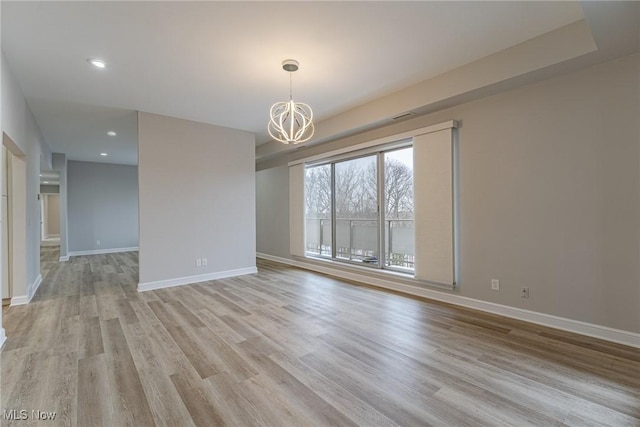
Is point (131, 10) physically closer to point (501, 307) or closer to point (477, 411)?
point (477, 411)

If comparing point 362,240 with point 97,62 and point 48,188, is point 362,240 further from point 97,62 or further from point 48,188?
point 48,188

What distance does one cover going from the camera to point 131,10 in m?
2.27

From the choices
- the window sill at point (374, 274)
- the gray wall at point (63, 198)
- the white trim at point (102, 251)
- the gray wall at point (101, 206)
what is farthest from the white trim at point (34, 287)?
the window sill at point (374, 274)

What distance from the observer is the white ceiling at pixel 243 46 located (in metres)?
2.30

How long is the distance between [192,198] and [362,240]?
3.09m

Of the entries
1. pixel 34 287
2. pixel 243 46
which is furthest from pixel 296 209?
pixel 34 287

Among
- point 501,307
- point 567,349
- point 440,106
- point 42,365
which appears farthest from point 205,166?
point 567,349

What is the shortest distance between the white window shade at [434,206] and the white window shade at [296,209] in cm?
276

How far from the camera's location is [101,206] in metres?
8.73

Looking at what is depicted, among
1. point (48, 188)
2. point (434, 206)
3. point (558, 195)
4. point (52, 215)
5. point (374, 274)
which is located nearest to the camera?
point (558, 195)

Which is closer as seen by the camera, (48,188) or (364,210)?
(364,210)

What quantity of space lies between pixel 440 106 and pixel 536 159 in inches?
49.9

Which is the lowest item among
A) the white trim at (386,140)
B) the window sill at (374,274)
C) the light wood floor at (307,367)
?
the light wood floor at (307,367)

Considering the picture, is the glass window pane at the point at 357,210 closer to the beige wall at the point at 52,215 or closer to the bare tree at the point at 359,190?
the bare tree at the point at 359,190
